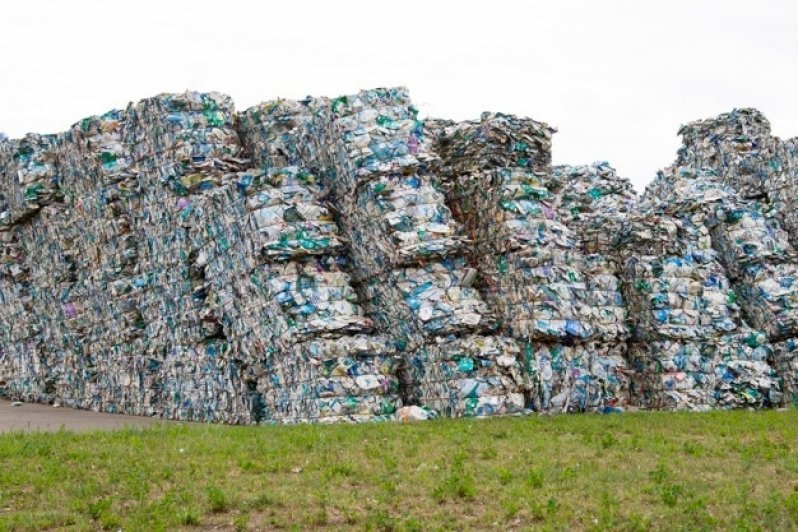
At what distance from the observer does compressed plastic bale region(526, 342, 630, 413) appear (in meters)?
16.2

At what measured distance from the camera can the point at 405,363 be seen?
16.5 meters

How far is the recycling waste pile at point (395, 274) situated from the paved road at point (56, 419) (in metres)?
0.64

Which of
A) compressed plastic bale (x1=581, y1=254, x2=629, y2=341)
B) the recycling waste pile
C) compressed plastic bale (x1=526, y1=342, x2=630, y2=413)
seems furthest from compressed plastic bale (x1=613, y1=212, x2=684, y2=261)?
compressed plastic bale (x1=526, y1=342, x2=630, y2=413)

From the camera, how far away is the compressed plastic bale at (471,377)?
15.6m

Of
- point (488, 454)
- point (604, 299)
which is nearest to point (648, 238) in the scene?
point (604, 299)

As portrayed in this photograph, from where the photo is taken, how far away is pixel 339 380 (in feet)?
51.5

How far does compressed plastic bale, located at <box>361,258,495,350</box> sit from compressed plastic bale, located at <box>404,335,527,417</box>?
9.5 inches

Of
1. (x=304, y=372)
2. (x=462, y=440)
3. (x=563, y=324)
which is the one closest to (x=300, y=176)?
(x=304, y=372)

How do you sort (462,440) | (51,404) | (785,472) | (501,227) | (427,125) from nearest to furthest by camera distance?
(785,472) < (462,440) < (501,227) < (427,125) < (51,404)

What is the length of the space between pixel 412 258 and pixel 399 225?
0.58 metres

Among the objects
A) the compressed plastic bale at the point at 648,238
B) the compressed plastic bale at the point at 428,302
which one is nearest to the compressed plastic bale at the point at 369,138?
the compressed plastic bale at the point at 428,302

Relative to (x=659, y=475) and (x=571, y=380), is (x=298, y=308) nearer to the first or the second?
(x=571, y=380)

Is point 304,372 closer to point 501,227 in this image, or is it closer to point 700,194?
point 501,227

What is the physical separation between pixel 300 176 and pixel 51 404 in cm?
979
